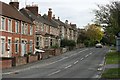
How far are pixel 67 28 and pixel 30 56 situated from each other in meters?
63.9

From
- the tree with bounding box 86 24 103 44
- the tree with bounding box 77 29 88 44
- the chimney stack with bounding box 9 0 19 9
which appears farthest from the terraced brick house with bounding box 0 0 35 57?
the tree with bounding box 86 24 103 44

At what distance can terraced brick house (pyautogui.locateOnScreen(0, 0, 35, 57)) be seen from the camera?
4222cm

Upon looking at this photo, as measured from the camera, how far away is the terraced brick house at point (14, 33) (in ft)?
139

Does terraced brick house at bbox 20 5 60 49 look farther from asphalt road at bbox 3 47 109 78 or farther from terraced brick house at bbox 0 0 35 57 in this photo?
asphalt road at bbox 3 47 109 78

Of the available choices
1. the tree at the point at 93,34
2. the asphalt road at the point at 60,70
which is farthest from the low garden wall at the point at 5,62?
the tree at the point at 93,34

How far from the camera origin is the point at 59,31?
94.9m

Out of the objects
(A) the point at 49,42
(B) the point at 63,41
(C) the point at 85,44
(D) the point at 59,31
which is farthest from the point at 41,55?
(C) the point at 85,44

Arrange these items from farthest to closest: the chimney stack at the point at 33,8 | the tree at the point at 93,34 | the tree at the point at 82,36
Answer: the tree at the point at 93,34 < the tree at the point at 82,36 < the chimney stack at the point at 33,8

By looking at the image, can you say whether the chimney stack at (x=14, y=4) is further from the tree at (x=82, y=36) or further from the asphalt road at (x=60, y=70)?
the tree at (x=82, y=36)

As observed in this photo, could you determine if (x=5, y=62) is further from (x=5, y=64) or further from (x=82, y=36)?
(x=82, y=36)

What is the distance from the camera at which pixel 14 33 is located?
1837 inches

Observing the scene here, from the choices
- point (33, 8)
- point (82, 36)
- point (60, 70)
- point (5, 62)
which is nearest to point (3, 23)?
point (5, 62)

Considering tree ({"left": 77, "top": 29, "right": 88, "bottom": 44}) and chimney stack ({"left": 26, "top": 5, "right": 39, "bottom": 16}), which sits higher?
chimney stack ({"left": 26, "top": 5, "right": 39, "bottom": 16})

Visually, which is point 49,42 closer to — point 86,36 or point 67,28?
point 67,28
